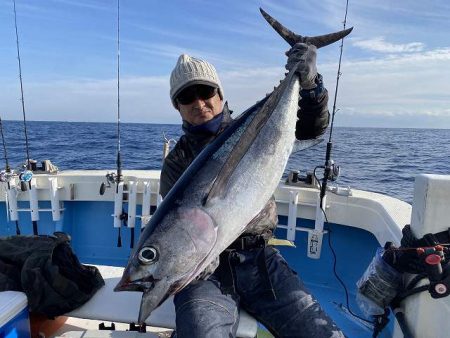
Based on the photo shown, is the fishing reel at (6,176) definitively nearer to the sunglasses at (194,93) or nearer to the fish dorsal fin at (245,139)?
the sunglasses at (194,93)

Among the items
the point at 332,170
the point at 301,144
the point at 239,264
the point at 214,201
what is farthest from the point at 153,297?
the point at 332,170

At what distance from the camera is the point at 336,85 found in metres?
4.91

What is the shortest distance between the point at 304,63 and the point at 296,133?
24.0 inches

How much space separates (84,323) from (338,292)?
10.7 feet

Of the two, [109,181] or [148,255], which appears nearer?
[148,255]

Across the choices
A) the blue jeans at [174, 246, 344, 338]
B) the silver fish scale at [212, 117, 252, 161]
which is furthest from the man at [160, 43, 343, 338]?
the silver fish scale at [212, 117, 252, 161]

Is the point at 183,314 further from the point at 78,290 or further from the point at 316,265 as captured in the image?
the point at 316,265

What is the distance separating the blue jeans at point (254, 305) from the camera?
2.13 m

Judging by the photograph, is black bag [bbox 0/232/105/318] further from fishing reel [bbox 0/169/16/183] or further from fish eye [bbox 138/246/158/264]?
fishing reel [bbox 0/169/16/183]

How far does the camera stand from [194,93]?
8.92 ft

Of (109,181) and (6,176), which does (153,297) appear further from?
(6,176)

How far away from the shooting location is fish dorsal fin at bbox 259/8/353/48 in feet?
8.60

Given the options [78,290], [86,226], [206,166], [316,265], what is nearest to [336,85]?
[316,265]

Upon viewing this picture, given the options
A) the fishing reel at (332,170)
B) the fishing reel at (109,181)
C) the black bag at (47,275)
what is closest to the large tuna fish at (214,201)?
the black bag at (47,275)
